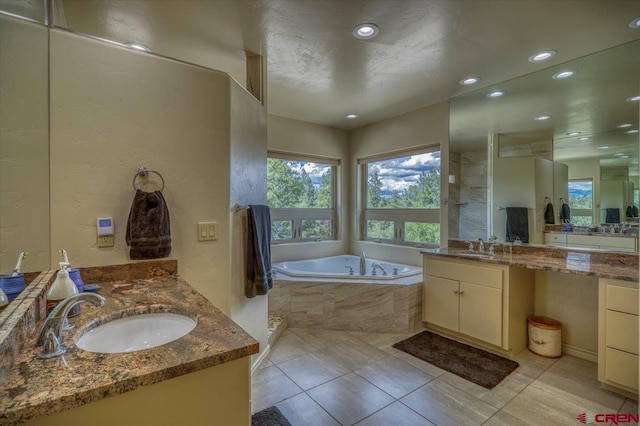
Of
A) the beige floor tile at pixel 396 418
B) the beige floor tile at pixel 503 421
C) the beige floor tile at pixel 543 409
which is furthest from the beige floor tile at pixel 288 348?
the beige floor tile at pixel 543 409

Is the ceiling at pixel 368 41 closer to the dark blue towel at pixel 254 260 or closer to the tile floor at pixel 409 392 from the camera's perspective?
the dark blue towel at pixel 254 260

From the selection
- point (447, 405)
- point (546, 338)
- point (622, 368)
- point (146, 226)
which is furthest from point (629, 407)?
point (146, 226)

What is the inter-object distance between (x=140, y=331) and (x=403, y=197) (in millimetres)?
3537

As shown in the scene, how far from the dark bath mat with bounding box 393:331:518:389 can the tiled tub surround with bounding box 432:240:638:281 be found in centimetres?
79

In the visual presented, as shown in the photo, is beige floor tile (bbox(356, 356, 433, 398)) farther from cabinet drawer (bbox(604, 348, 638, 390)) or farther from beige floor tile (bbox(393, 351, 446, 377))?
cabinet drawer (bbox(604, 348, 638, 390))

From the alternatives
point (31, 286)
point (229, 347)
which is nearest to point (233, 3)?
point (31, 286)

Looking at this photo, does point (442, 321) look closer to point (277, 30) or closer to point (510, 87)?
point (510, 87)

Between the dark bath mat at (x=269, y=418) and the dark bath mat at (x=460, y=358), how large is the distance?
49.7 inches

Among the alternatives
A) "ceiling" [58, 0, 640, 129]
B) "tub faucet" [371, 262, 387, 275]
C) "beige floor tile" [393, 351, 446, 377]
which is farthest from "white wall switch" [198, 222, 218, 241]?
"tub faucet" [371, 262, 387, 275]

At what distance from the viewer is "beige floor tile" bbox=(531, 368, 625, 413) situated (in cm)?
191

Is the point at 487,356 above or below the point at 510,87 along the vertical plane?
below

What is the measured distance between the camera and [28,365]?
0.78 metres

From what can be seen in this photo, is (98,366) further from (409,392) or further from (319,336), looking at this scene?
(319,336)

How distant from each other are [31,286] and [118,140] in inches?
31.6
